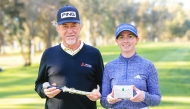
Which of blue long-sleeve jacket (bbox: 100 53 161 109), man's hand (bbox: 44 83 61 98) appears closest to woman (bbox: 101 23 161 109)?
blue long-sleeve jacket (bbox: 100 53 161 109)

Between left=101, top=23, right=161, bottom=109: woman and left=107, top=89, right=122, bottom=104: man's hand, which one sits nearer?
left=107, top=89, right=122, bottom=104: man's hand

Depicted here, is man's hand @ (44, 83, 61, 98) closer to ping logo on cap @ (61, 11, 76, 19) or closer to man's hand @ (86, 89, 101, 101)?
man's hand @ (86, 89, 101, 101)

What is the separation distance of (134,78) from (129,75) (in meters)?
0.06

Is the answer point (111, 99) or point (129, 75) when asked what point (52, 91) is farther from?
point (129, 75)

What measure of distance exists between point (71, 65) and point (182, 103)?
25.1ft

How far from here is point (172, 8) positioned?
100875 mm

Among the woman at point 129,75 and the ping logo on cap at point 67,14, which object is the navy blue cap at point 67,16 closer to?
the ping logo on cap at point 67,14

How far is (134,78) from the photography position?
3.91 meters

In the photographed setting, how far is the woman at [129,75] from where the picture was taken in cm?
391

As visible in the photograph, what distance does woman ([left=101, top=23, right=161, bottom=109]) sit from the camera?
12.8 ft

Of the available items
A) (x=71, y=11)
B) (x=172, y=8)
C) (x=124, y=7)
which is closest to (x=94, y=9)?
(x=124, y=7)

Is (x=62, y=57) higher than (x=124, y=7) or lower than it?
lower

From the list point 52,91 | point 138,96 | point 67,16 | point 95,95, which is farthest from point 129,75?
point 67,16

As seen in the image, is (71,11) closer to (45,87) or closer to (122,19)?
(45,87)
